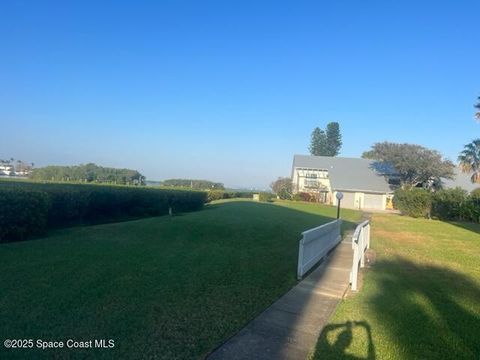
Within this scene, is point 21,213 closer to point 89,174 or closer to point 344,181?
point 89,174

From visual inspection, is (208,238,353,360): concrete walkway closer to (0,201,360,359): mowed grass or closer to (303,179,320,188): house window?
(0,201,360,359): mowed grass

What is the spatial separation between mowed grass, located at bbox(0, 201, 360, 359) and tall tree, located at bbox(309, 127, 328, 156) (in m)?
78.6

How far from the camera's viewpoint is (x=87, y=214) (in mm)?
14680

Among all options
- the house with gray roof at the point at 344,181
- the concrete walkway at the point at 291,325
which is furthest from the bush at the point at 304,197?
the concrete walkway at the point at 291,325

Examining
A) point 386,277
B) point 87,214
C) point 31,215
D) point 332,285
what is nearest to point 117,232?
point 31,215

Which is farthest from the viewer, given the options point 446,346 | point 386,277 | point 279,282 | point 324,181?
point 324,181

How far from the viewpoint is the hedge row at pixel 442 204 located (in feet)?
94.0

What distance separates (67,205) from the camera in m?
12.8

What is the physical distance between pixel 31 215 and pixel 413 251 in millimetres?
12115

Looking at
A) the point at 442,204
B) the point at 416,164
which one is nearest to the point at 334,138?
the point at 416,164

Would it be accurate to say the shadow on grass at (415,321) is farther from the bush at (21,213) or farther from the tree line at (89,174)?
the tree line at (89,174)

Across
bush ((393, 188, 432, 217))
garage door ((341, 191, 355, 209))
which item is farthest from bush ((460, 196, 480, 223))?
garage door ((341, 191, 355, 209))

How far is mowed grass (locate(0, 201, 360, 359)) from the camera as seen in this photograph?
415 cm

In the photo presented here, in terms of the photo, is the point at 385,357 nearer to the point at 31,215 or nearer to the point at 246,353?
the point at 246,353
